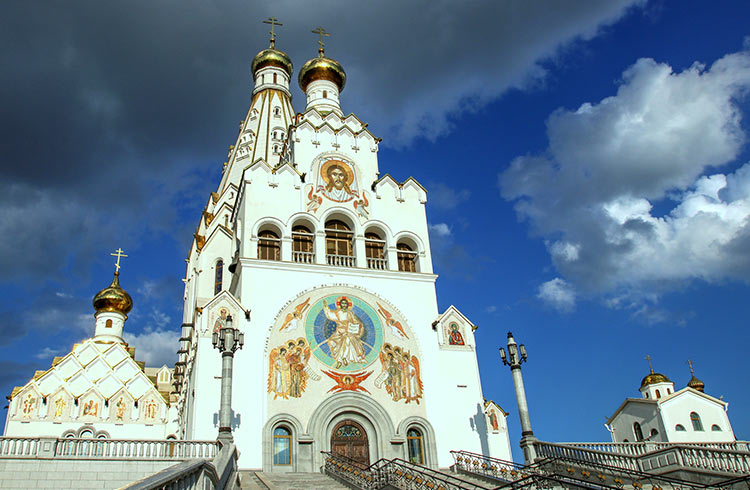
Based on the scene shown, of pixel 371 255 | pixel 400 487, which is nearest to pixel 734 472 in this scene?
pixel 400 487

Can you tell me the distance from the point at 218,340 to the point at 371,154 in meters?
12.6

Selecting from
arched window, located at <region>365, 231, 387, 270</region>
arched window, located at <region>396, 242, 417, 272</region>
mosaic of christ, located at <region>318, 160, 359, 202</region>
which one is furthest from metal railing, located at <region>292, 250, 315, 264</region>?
arched window, located at <region>396, 242, 417, 272</region>

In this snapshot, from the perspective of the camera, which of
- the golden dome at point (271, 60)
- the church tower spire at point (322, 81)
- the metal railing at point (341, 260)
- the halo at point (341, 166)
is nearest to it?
the metal railing at point (341, 260)

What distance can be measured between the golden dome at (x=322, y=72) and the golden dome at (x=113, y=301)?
57.6ft

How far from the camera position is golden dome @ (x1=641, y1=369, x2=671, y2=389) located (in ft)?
149

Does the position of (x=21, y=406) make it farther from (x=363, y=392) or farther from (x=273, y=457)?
(x=363, y=392)

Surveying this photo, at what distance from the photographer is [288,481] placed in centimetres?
1664

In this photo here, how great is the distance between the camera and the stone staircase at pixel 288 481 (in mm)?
15602

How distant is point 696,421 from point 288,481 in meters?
31.8

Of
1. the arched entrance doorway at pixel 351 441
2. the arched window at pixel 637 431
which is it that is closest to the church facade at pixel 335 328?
the arched entrance doorway at pixel 351 441

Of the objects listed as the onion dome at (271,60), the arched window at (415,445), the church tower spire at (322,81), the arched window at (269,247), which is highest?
the onion dome at (271,60)

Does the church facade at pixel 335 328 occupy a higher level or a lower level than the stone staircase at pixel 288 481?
higher

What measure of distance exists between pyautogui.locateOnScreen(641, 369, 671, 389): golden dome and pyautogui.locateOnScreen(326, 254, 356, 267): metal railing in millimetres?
31923

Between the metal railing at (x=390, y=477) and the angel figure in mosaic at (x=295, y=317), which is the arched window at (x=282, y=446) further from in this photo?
the angel figure in mosaic at (x=295, y=317)
